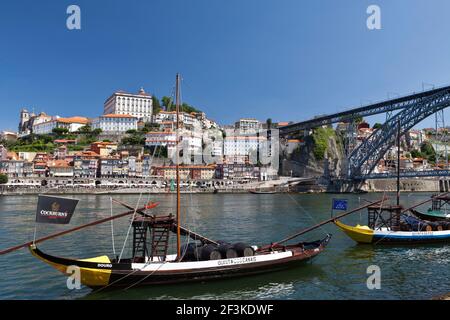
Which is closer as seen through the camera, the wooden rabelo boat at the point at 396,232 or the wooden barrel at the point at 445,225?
the wooden rabelo boat at the point at 396,232

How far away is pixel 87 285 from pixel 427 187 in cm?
9977

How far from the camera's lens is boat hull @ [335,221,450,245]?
17.9 metres

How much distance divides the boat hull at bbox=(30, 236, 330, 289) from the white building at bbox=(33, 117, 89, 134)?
349 feet

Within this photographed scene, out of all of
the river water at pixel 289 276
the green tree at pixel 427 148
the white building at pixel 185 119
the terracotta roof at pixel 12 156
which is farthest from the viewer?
the green tree at pixel 427 148

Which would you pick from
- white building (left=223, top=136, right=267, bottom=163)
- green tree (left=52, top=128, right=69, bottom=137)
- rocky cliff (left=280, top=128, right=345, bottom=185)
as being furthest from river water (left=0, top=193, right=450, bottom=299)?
green tree (left=52, top=128, right=69, bottom=137)

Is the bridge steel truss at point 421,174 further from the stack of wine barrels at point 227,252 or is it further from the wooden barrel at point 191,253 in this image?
the wooden barrel at point 191,253

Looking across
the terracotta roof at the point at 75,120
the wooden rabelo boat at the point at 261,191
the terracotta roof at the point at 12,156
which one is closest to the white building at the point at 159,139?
the wooden rabelo boat at the point at 261,191

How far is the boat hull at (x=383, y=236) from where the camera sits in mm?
17859

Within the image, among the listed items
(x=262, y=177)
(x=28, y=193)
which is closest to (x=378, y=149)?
(x=262, y=177)

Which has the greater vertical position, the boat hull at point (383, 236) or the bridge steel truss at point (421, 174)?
the bridge steel truss at point (421, 174)

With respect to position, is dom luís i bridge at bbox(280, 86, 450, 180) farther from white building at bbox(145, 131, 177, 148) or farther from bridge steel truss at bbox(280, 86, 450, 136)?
white building at bbox(145, 131, 177, 148)

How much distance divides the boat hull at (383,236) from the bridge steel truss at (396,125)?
42878 millimetres

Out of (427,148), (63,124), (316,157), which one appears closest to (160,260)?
(316,157)

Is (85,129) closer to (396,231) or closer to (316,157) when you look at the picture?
(316,157)
